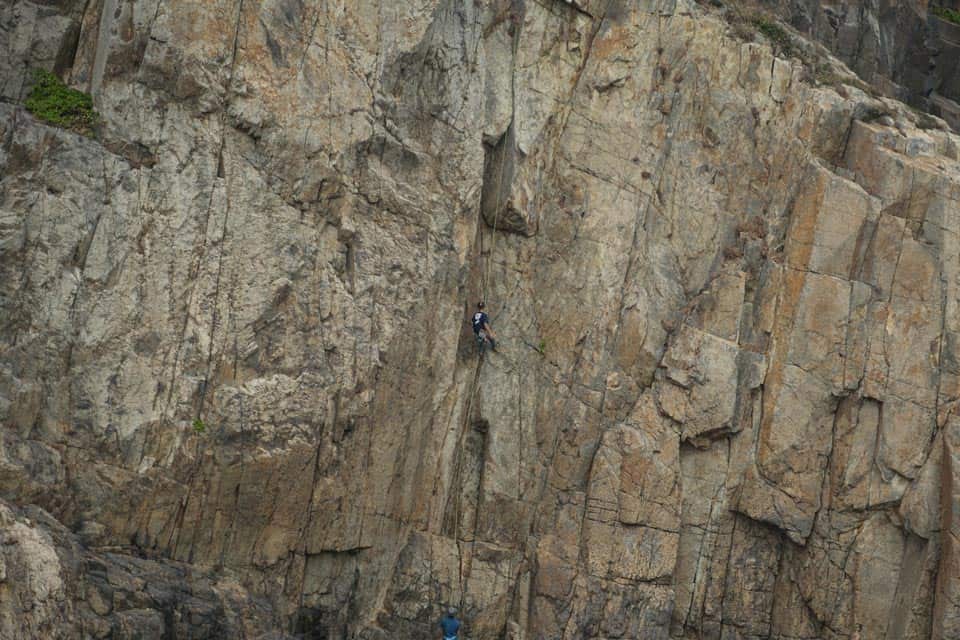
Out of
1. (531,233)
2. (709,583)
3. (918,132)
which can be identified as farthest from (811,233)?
(709,583)

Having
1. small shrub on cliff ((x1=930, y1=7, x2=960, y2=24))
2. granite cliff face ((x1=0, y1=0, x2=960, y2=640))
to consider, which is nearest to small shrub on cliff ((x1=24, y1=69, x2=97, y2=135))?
granite cliff face ((x1=0, y1=0, x2=960, y2=640))

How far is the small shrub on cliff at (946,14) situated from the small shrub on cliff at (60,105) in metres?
25.9

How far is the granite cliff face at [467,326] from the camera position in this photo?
947 inches

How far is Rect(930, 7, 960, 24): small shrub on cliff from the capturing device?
129ft

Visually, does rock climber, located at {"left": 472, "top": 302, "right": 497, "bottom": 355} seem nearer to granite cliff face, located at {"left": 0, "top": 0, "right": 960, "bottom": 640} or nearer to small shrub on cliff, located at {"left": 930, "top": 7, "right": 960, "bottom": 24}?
granite cliff face, located at {"left": 0, "top": 0, "right": 960, "bottom": 640}

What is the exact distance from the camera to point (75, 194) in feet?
78.6

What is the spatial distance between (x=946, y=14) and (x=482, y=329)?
2045 centimetres

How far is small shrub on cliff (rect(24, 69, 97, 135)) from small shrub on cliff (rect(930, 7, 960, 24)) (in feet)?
84.8

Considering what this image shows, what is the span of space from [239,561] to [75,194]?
295 inches

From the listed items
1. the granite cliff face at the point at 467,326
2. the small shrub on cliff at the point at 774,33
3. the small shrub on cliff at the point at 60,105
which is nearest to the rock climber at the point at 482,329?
the granite cliff face at the point at 467,326

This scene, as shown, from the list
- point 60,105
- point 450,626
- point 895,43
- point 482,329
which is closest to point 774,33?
point 895,43

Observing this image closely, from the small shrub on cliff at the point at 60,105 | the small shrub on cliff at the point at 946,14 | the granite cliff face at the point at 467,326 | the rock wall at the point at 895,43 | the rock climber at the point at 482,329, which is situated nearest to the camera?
the granite cliff face at the point at 467,326

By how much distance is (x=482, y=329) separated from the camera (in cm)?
2761

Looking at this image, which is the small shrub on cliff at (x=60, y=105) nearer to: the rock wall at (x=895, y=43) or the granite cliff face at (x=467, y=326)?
the granite cliff face at (x=467, y=326)
